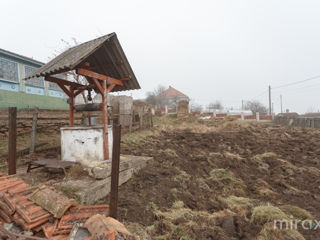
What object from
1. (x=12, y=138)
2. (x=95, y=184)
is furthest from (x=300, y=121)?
(x=12, y=138)

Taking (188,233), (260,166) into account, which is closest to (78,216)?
(188,233)

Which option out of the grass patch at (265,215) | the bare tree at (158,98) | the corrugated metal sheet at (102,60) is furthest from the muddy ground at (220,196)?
the bare tree at (158,98)

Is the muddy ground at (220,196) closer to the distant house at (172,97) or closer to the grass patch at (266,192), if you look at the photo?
the grass patch at (266,192)

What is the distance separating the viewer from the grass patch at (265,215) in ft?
9.12

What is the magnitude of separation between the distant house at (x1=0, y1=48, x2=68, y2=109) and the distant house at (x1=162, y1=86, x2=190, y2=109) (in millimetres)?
34945

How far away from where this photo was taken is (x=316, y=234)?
251 centimetres

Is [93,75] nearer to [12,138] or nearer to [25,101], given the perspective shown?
[12,138]

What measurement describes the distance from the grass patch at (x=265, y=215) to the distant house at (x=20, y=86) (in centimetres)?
1053

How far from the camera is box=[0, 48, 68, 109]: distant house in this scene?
27.1 feet

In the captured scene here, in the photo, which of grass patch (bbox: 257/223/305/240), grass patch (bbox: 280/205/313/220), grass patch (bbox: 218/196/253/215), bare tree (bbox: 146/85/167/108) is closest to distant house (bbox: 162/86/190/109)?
bare tree (bbox: 146/85/167/108)

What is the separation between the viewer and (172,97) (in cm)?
4756

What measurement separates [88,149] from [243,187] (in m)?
4.14

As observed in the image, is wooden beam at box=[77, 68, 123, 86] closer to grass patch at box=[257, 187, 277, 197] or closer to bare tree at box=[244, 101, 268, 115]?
grass patch at box=[257, 187, 277, 197]

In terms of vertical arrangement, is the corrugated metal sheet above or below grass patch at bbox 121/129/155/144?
above
